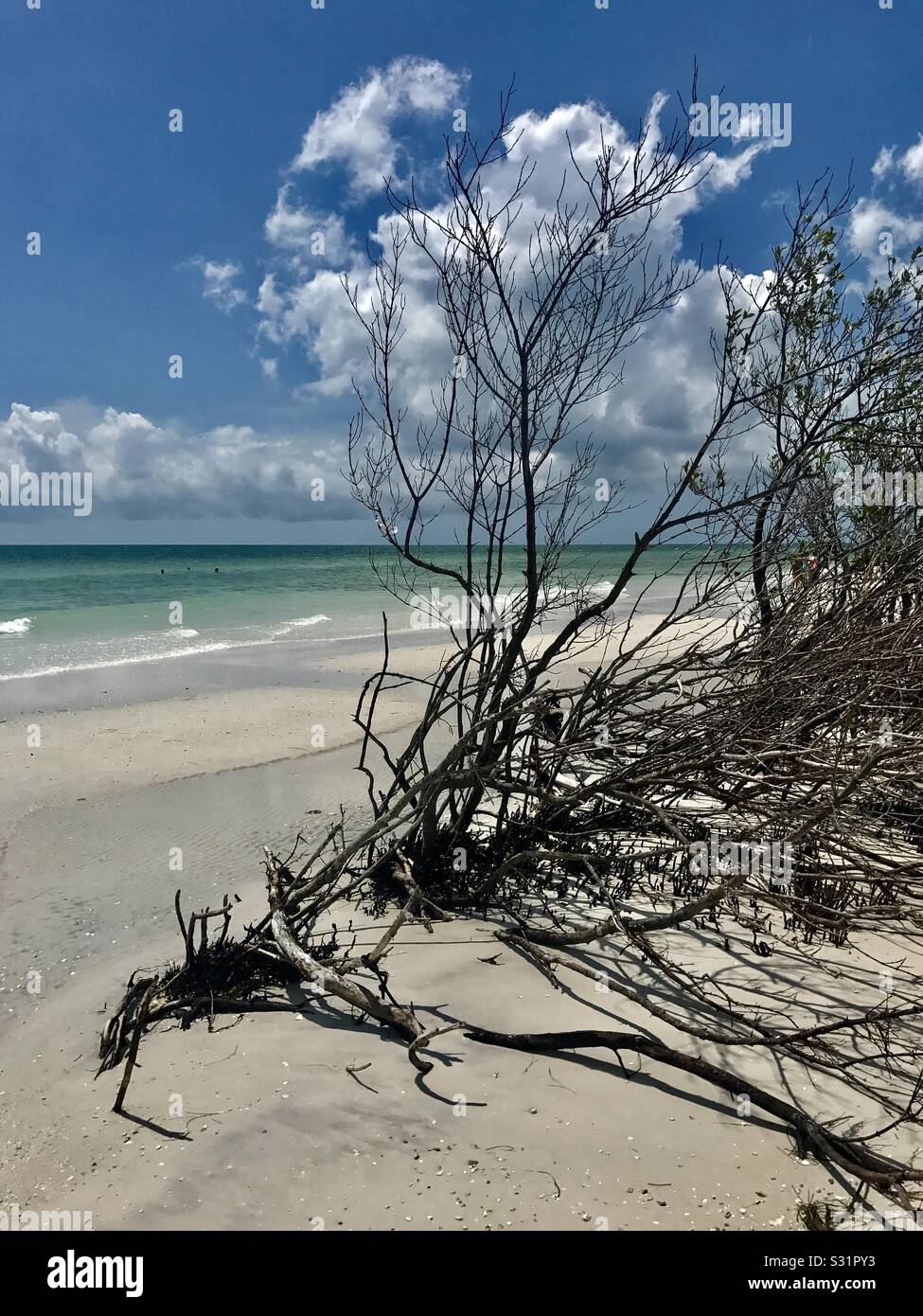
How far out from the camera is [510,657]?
533 centimetres

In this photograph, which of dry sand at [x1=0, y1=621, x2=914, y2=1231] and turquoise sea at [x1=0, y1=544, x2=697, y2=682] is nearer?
dry sand at [x1=0, y1=621, x2=914, y2=1231]

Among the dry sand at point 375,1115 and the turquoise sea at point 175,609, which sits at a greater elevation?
the turquoise sea at point 175,609

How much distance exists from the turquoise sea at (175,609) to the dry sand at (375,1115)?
119 inches

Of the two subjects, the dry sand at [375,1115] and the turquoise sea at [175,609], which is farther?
the turquoise sea at [175,609]

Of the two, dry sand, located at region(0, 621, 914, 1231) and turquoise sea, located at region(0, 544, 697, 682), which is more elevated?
turquoise sea, located at region(0, 544, 697, 682)

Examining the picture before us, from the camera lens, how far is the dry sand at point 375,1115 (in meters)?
2.64

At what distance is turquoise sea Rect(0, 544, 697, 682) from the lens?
19.4 metres

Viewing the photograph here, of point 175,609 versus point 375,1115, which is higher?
point 175,609

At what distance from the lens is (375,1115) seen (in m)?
3.10

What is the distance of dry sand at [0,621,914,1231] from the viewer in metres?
2.64

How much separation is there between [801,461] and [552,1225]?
453cm

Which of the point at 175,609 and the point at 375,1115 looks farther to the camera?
the point at 175,609

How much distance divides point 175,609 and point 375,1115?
2844cm

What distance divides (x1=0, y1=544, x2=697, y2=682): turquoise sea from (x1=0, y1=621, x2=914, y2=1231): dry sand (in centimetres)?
302
